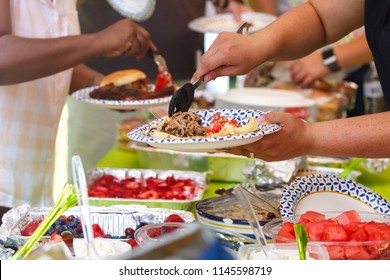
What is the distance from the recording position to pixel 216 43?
1807mm

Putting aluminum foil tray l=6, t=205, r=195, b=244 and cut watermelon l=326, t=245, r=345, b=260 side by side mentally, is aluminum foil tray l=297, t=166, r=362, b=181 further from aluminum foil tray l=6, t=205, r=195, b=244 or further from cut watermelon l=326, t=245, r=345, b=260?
cut watermelon l=326, t=245, r=345, b=260

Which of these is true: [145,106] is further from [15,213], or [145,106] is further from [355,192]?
[355,192]

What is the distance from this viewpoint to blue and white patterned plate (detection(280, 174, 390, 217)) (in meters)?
1.67

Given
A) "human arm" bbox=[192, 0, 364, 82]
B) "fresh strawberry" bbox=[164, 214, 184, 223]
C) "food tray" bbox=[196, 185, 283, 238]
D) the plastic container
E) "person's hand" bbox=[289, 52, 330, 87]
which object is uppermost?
"human arm" bbox=[192, 0, 364, 82]

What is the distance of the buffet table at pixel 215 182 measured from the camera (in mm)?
2354

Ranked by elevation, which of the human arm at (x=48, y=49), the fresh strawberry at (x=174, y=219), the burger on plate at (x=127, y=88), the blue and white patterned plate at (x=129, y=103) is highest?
the human arm at (x=48, y=49)

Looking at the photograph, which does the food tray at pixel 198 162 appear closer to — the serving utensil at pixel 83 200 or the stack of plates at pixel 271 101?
the stack of plates at pixel 271 101

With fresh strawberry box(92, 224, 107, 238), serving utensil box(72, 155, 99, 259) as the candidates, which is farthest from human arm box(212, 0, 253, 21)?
serving utensil box(72, 155, 99, 259)

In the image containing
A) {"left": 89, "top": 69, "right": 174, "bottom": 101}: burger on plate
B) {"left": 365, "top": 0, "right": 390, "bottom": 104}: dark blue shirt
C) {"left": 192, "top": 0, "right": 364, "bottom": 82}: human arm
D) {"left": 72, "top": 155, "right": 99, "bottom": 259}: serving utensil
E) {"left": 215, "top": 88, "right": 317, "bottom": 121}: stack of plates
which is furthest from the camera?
{"left": 215, "top": 88, "right": 317, "bottom": 121}: stack of plates

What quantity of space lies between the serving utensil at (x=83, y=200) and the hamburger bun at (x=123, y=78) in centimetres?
121

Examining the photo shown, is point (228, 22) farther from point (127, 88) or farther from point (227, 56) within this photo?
point (227, 56)

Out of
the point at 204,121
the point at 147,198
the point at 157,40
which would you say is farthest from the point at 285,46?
the point at 157,40

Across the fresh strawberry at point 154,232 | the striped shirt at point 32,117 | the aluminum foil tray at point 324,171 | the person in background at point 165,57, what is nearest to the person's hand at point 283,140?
the fresh strawberry at point 154,232

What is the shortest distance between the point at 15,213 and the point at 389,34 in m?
0.98
